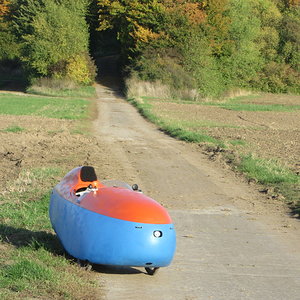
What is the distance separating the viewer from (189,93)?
52500mm

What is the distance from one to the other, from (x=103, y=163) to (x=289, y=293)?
975cm

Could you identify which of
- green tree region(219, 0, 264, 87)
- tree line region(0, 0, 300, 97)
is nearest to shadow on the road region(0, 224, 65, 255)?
tree line region(0, 0, 300, 97)

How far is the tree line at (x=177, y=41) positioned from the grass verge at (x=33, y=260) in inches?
1691

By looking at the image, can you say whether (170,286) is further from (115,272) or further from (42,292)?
(42,292)

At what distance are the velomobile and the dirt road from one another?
0.31m

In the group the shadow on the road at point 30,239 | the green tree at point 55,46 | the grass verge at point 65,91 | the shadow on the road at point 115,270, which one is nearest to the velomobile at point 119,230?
the shadow on the road at point 115,270

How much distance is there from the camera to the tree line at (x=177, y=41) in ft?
185

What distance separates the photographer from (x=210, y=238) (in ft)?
31.4

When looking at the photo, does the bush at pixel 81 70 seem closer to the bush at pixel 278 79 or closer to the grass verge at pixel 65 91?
the grass verge at pixel 65 91

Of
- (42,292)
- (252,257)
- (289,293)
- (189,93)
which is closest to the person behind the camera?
(42,292)

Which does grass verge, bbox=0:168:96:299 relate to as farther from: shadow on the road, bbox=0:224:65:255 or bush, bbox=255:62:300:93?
bush, bbox=255:62:300:93

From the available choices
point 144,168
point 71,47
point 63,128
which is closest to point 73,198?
point 144,168

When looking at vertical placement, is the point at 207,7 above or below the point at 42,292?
above

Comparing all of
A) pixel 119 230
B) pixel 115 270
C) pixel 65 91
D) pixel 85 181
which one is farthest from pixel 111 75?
pixel 119 230
